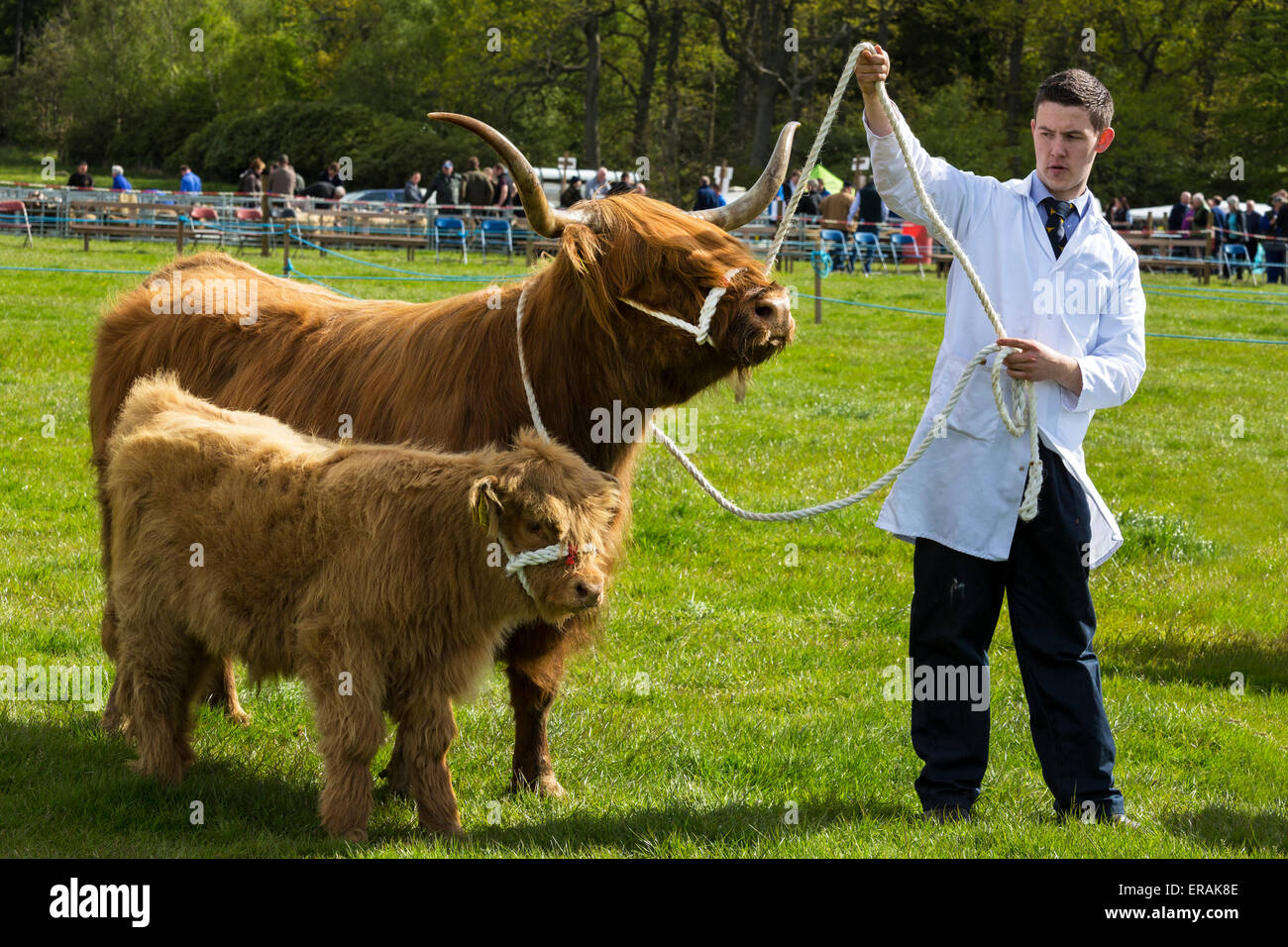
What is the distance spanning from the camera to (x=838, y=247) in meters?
29.7

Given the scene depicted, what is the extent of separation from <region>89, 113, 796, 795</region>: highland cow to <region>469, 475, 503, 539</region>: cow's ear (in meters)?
0.46

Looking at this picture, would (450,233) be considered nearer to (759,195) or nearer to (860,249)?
(860,249)

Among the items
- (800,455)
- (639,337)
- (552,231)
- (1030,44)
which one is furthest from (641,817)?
(1030,44)

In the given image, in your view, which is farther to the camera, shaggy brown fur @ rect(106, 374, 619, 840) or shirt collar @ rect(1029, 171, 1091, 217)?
shirt collar @ rect(1029, 171, 1091, 217)

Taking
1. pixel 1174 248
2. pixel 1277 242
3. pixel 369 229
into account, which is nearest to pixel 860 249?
pixel 1174 248

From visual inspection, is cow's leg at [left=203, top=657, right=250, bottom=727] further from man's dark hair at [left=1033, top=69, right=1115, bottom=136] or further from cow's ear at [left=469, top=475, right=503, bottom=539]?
man's dark hair at [left=1033, top=69, right=1115, bottom=136]

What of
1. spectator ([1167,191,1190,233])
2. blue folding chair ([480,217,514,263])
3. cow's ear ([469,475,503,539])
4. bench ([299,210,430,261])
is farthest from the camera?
spectator ([1167,191,1190,233])

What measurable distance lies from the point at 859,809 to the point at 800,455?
21.4 feet

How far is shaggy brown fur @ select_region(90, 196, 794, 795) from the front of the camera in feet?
14.1

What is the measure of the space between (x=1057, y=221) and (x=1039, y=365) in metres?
0.69

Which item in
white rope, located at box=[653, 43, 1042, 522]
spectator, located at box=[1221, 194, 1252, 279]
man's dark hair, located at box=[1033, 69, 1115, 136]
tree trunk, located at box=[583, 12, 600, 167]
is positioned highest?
tree trunk, located at box=[583, 12, 600, 167]

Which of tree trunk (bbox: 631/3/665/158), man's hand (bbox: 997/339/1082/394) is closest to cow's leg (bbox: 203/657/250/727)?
man's hand (bbox: 997/339/1082/394)

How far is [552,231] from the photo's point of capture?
15.1ft

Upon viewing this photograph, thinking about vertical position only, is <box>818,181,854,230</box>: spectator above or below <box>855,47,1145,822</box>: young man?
above
